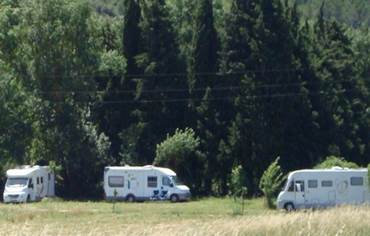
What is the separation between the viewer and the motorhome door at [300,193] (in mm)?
51469

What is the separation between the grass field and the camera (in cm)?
2069

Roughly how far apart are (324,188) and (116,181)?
1263 cm

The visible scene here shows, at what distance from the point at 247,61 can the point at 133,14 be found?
27.2ft

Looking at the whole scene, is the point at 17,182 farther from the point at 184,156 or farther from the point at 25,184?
the point at 184,156

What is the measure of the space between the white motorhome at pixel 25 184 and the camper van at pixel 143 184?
12.6 feet

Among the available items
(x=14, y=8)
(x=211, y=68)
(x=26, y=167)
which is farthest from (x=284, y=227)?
(x=14, y=8)

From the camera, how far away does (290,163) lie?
2459 inches

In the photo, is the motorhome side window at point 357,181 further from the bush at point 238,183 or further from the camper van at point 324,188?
the bush at point 238,183

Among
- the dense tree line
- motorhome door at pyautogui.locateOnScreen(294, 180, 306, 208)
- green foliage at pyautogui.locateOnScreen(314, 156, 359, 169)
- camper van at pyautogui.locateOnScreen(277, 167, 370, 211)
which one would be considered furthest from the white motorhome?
green foliage at pyautogui.locateOnScreen(314, 156, 359, 169)

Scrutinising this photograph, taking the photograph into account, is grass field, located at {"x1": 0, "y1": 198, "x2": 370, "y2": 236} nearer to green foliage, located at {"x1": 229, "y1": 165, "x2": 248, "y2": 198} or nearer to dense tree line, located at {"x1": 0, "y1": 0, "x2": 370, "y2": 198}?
green foliage, located at {"x1": 229, "y1": 165, "x2": 248, "y2": 198}

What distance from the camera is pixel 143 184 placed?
56906mm

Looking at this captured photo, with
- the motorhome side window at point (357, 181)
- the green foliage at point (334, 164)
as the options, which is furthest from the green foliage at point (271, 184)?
the motorhome side window at point (357, 181)

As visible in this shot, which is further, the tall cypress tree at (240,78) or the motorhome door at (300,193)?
the tall cypress tree at (240,78)

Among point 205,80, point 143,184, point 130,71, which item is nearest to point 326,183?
point 143,184
